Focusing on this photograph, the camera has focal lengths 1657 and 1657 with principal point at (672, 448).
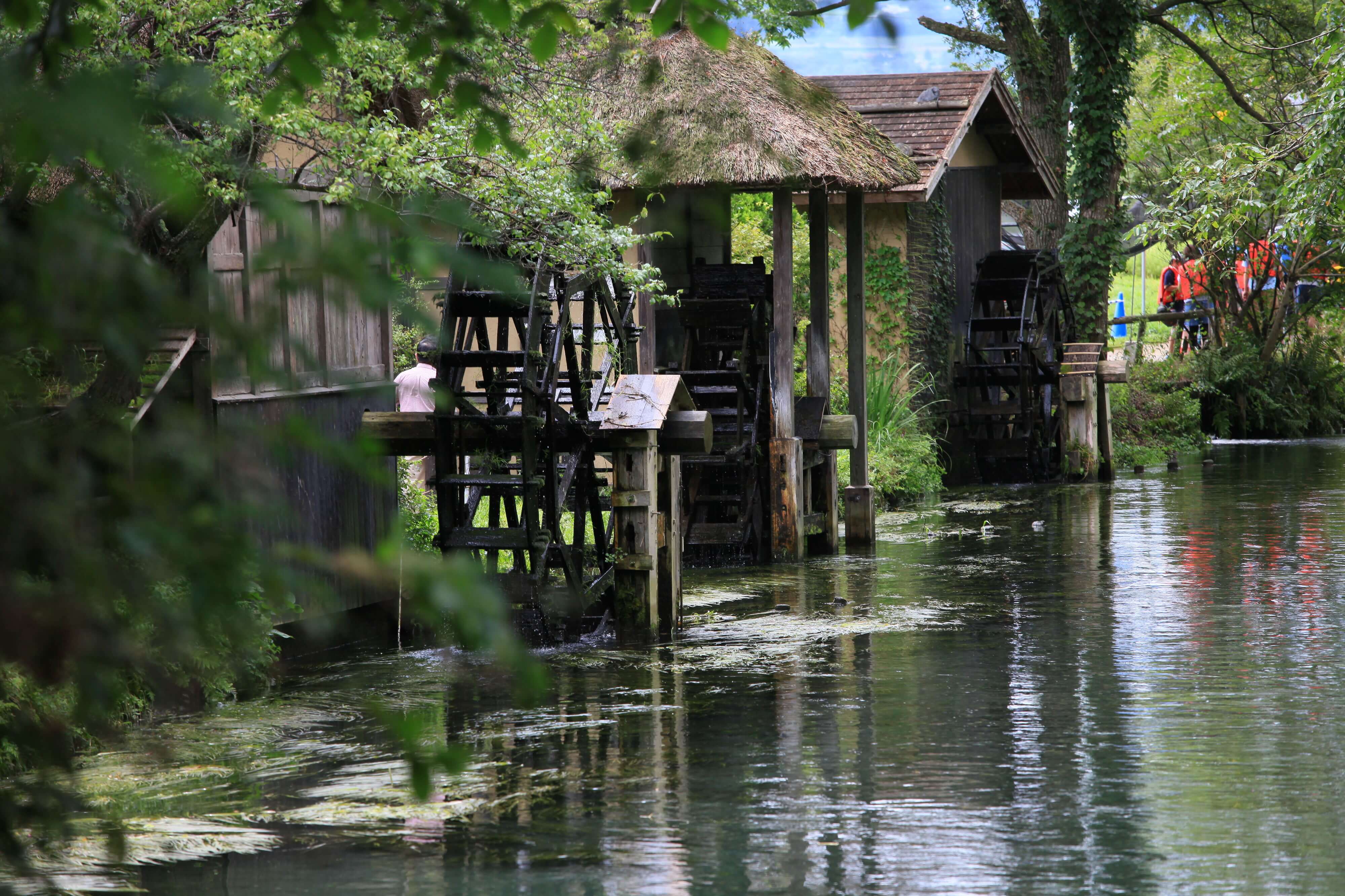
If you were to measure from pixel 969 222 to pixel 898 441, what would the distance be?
219 inches

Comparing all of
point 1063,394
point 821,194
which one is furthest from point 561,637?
point 1063,394

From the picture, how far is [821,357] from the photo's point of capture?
48.8 feet

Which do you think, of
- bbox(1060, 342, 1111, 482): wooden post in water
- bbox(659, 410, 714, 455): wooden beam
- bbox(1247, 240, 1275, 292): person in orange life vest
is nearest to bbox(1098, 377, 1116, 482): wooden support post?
bbox(1060, 342, 1111, 482): wooden post in water

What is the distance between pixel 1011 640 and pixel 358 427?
14.1ft

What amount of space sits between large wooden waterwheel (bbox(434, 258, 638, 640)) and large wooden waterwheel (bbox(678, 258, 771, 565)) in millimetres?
2366

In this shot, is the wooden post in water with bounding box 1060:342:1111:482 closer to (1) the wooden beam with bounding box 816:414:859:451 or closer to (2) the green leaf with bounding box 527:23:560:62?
(1) the wooden beam with bounding box 816:414:859:451

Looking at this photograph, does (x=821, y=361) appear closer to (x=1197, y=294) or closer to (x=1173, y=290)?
(x=1197, y=294)

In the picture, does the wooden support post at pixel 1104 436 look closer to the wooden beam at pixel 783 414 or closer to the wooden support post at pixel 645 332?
the wooden support post at pixel 645 332

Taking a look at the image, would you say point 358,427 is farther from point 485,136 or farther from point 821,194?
point 485,136

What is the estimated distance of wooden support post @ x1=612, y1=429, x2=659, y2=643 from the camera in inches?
400

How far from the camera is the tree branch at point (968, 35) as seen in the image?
2808cm

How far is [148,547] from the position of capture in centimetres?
211

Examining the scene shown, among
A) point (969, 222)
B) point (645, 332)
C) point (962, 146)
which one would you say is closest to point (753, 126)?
point (645, 332)

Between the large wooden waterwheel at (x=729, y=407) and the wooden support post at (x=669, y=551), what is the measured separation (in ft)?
10.3
